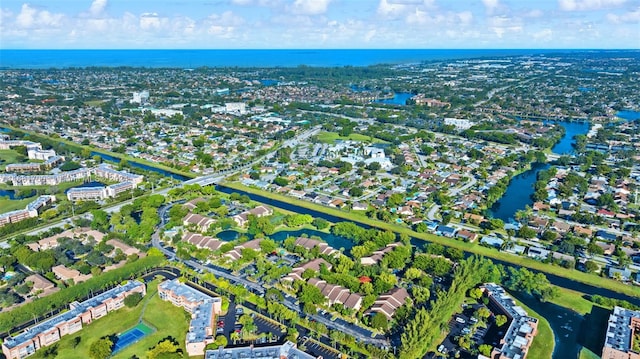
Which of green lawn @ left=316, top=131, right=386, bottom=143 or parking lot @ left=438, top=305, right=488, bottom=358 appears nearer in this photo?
parking lot @ left=438, top=305, right=488, bottom=358

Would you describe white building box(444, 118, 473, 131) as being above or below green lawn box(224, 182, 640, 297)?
above

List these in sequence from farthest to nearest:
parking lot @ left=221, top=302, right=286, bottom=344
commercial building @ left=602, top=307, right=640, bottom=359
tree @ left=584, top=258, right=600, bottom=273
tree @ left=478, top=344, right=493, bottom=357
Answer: tree @ left=584, top=258, right=600, bottom=273 → parking lot @ left=221, top=302, right=286, bottom=344 → tree @ left=478, top=344, right=493, bottom=357 → commercial building @ left=602, top=307, right=640, bottom=359

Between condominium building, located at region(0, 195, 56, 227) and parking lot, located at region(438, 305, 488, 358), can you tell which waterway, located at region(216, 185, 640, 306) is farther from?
condominium building, located at region(0, 195, 56, 227)

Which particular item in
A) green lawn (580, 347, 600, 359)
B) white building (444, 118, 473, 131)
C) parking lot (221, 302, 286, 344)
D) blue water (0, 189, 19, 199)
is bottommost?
blue water (0, 189, 19, 199)

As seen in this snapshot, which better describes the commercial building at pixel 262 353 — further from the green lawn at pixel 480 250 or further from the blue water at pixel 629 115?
the blue water at pixel 629 115

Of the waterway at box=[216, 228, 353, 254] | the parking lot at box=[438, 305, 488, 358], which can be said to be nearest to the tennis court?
the waterway at box=[216, 228, 353, 254]

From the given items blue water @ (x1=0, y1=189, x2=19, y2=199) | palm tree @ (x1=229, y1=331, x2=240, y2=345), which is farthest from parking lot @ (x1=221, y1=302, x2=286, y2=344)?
blue water @ (x1=0, y1=189, x2=19, y2=199)

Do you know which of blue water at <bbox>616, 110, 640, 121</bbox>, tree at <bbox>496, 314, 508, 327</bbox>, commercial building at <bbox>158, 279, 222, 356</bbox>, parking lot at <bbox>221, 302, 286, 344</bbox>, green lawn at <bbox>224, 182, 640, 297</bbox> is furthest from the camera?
blue water at <bbox>616, 110, 640, 121</bbox>
